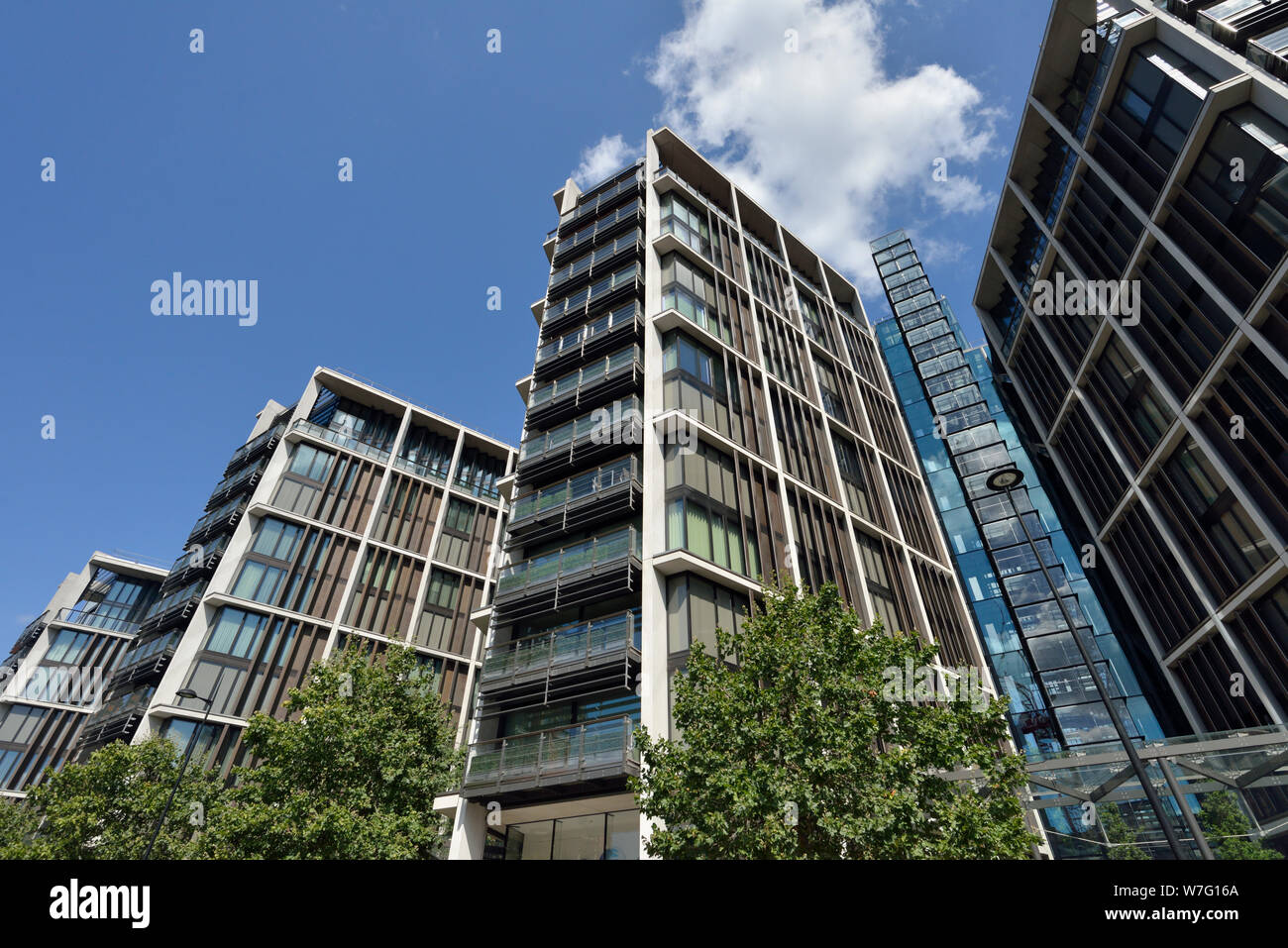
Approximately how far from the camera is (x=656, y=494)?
26.1 meters


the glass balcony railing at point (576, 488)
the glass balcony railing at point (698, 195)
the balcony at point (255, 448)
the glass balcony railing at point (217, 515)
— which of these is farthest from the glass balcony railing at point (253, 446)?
the glass balcony railing at point (698, 195)

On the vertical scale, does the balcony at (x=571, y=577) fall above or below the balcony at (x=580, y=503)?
below

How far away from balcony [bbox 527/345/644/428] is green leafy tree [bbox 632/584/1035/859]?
16001 mm

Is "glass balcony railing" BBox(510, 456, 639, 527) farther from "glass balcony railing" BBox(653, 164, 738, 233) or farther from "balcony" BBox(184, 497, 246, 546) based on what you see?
"balcony" BBox(184, 497, 246, 546)

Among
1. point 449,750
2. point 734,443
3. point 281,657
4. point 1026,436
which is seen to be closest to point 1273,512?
point 734,443

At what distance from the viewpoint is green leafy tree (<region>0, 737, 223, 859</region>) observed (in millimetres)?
25328

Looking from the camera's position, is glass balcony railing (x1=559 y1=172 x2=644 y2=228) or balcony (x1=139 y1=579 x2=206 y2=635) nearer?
balcony (x1=139 y1=579 x2=206 y2=635)

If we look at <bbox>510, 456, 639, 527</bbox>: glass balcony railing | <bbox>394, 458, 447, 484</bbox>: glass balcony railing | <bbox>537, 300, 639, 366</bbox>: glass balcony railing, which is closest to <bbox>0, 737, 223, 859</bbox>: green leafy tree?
<bbox>510, 456, 639, 527</bbox>: glass balcony railing

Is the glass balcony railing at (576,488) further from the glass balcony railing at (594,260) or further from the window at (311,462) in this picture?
the window at (311,462)

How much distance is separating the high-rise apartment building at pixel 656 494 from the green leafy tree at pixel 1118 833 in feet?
25.6

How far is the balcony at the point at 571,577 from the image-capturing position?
971 inches

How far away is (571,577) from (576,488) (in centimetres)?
425
